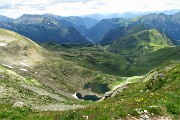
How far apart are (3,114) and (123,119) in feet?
36.7

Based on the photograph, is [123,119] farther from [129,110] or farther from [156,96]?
[156,96]

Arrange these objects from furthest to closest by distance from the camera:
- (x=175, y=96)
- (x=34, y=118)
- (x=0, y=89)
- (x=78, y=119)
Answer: (x=0, y=89)
(x=175, y=96)
(x=34, y=118)
(x=78, y=119)

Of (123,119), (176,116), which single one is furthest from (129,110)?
(176,116)

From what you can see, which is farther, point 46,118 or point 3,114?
point 3,114

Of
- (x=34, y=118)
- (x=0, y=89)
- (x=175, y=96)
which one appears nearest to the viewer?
(x=34, y=118)

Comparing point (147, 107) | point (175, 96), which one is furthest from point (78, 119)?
point (175, 96)

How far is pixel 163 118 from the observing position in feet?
88.4

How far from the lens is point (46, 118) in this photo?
87.1 feet

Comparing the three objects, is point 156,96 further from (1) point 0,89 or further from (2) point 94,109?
(1) point 0,89

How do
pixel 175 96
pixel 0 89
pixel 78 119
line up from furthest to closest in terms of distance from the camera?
pixel 0 89 < pixel 175 96 < pixel 78 119

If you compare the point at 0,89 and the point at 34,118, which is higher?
the point at 34,118

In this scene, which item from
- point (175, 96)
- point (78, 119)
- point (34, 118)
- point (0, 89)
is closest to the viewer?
point (78, 119)

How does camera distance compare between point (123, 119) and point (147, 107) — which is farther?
point (147, 107)

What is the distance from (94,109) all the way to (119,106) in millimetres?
2475
